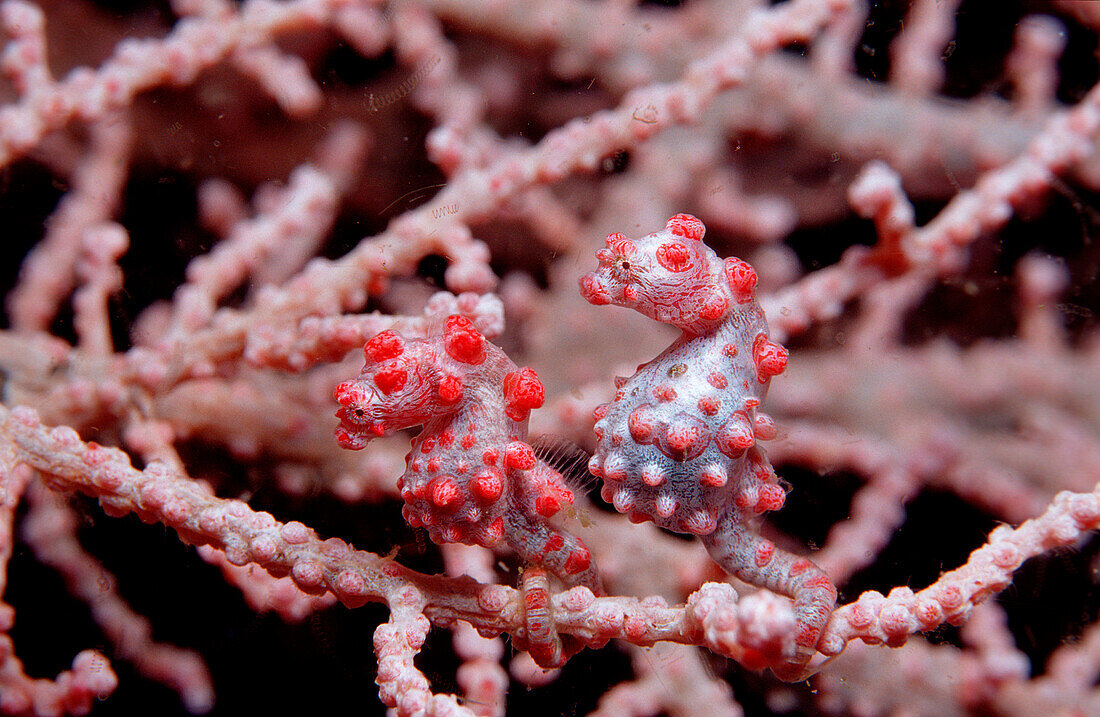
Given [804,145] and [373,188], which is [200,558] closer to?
[373,188]

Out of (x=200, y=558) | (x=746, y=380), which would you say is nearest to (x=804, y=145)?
(x=746, y=380)

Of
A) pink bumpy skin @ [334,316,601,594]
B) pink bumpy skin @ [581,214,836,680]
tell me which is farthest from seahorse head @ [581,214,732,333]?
pink bumpy skin @ [334,316,601,594]

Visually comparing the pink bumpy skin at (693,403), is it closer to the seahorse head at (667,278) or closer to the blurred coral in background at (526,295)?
the seahorse head at (667,278)

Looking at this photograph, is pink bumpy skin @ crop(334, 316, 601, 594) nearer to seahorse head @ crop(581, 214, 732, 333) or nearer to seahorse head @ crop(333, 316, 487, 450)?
seahorse head @ crop(333, 316, 487, 450)

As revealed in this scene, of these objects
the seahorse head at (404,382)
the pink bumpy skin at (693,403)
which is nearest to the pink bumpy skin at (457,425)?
the seahorse head at (404,382)

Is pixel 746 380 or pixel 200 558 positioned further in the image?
pixel 200 558

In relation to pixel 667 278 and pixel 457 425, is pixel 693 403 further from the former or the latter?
pixel 457 425
